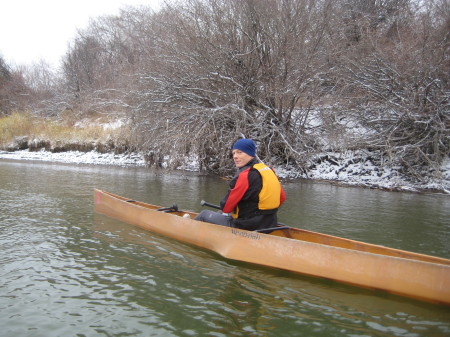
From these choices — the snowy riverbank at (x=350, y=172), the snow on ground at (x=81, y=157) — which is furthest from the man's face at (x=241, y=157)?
the snow on ground at (x=81, y=157)

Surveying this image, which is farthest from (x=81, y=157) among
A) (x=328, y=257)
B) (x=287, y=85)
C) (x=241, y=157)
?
(x=328, y=257)

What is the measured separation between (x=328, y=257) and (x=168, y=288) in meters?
2.04

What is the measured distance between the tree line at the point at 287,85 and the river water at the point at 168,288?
7238 mm

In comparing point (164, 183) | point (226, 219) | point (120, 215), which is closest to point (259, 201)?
point (226, 219)

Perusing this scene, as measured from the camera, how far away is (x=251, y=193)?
17.0 ft

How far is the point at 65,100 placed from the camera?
105 feet

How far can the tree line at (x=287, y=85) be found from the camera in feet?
47.1

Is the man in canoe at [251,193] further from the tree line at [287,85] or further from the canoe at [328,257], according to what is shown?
the tree line at [287,85]

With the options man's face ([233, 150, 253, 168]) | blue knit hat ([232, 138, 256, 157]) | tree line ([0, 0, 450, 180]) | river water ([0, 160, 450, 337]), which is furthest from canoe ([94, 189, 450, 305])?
tree line ([0, 0, 450, 180])

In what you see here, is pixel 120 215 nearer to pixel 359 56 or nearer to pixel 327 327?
pixel 327 327

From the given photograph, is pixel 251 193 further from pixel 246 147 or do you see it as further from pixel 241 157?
pixel 246 147

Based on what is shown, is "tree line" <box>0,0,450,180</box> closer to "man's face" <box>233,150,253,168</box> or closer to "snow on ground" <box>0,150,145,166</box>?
"snow on ground" <box>0,150,145,166</box>

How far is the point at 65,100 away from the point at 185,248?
30.2 meters

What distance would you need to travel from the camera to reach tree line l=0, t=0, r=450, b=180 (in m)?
14.3
